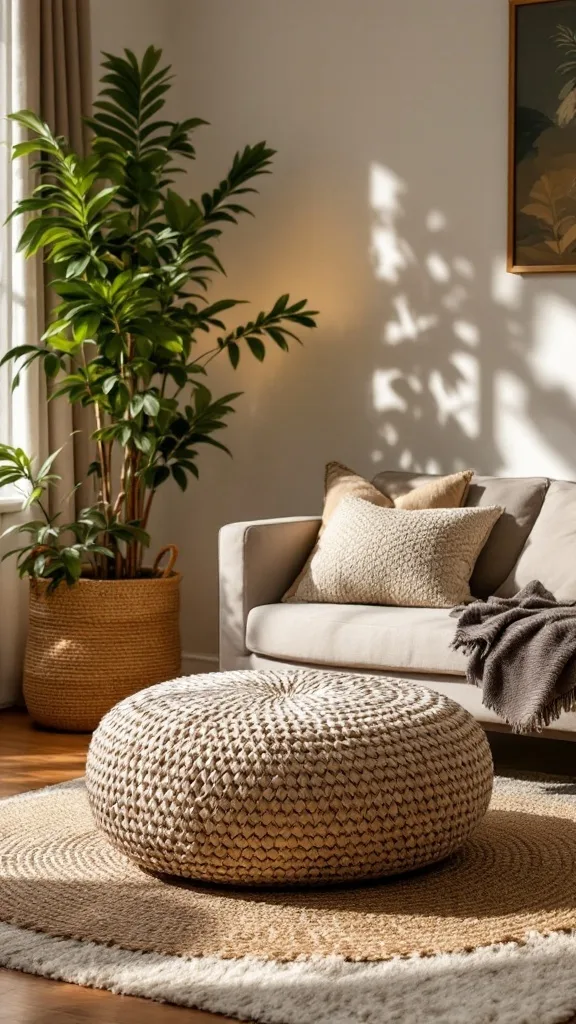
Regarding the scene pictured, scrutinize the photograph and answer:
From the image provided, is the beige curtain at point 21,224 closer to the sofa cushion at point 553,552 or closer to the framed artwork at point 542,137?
the framed artwork at point 542,137

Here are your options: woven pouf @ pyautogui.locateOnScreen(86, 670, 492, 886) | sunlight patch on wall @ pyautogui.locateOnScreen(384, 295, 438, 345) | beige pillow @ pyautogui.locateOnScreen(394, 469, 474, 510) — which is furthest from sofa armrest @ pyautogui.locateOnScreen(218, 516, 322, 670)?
woven pouf @ pyautogui.locateOnScreen(86, 670, 492, 886)

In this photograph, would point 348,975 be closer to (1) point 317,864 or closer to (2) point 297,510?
(1) point 317,864

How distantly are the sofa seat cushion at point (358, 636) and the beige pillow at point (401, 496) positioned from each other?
20 cm

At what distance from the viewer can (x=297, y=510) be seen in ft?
15.4

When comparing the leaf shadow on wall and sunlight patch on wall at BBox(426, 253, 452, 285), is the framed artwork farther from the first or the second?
sunlight patch on wall at BBox(426, 253, 452, 285)

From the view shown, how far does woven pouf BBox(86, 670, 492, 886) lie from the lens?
226cm

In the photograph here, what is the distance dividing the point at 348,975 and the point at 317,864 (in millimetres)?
319

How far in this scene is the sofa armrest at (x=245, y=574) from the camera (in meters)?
3.73

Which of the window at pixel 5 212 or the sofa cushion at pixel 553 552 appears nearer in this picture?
the sofa cushion at pixel 553 552

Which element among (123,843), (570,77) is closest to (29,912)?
(123,843)

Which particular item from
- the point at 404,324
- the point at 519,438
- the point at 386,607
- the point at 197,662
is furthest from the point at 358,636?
the point at 197,662

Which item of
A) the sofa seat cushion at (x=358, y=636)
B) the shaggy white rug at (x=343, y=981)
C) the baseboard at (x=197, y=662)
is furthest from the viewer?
the baseboard at (x=197, y=662)

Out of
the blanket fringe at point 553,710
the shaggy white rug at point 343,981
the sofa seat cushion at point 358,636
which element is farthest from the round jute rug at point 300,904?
the sofa seat cushion at point 358,636

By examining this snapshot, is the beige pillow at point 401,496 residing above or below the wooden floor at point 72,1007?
above
